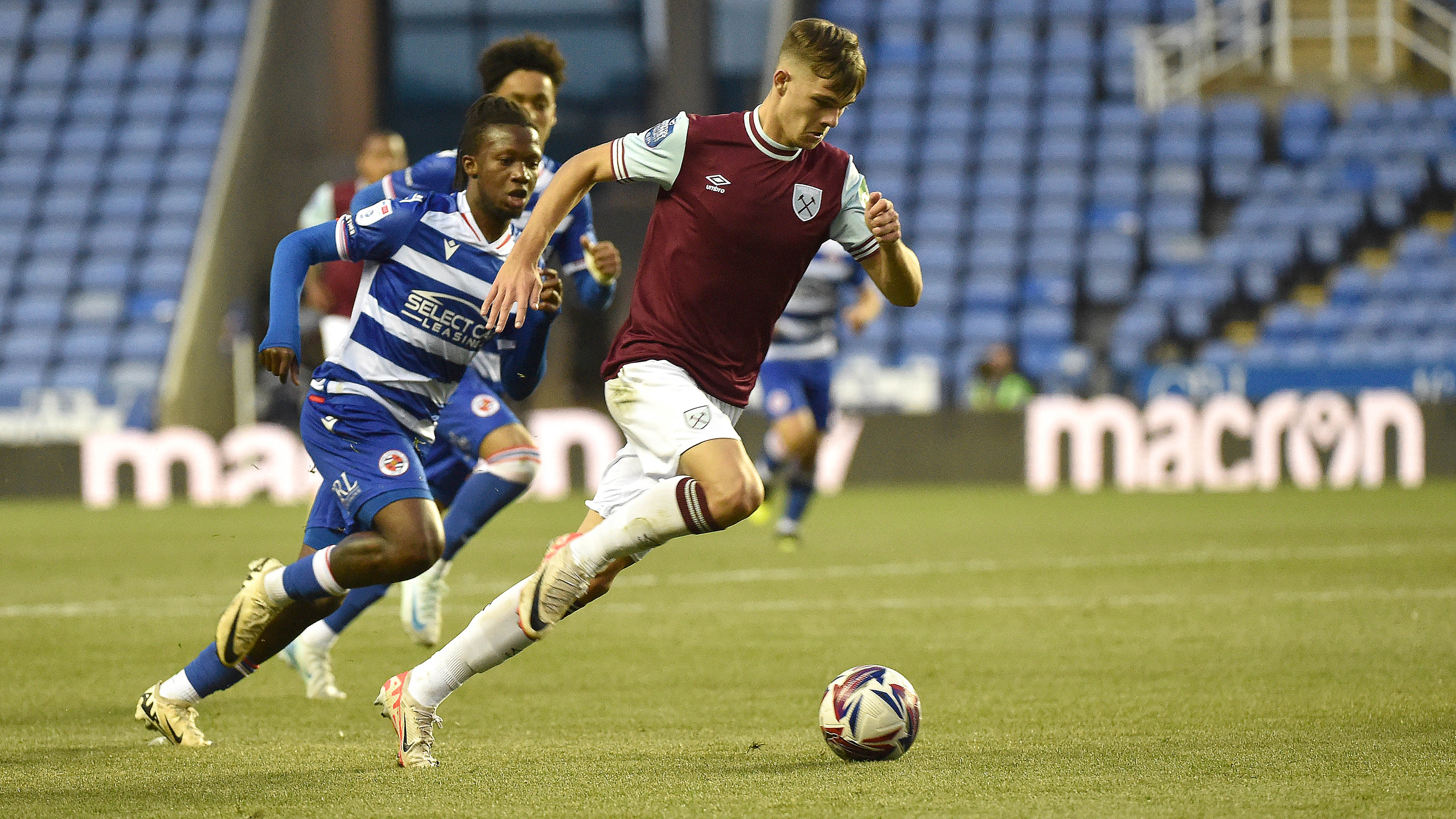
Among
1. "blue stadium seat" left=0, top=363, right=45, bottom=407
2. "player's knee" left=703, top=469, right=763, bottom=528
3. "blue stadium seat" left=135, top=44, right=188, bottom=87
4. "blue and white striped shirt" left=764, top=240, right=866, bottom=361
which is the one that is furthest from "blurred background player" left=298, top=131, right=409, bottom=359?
"blue stadium seat" left=135, top=44, right=188, bottom=87

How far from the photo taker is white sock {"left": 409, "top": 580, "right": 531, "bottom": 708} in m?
4.14

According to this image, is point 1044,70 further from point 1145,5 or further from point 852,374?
point 852,374

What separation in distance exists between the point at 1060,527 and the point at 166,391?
11508 millimetres

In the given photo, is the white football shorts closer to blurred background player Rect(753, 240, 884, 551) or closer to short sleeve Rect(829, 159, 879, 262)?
short sleeve Rect(829, 159, 879, 262)

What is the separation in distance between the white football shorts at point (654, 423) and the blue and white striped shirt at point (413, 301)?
501 mm

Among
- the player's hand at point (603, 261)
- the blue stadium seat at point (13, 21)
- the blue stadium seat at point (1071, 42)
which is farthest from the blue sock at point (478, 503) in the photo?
the blue stadium seat at point (13, 21)

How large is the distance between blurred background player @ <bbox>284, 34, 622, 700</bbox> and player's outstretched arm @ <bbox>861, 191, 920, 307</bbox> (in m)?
1.11

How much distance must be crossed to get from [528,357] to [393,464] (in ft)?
3.28

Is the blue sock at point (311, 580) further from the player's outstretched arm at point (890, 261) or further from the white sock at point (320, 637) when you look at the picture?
the player's outstretched arm at point (890, 261)

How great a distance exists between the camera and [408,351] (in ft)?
15.3

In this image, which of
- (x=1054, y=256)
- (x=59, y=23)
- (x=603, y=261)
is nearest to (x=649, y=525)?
(x=603, y=261)

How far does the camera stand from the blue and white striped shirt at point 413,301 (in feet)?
15.1

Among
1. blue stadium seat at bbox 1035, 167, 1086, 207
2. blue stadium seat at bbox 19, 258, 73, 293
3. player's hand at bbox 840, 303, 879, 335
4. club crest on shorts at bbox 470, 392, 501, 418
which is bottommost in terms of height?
club crest on shorts at bbox 470, 392, 501, 418

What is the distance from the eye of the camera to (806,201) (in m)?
4.39
